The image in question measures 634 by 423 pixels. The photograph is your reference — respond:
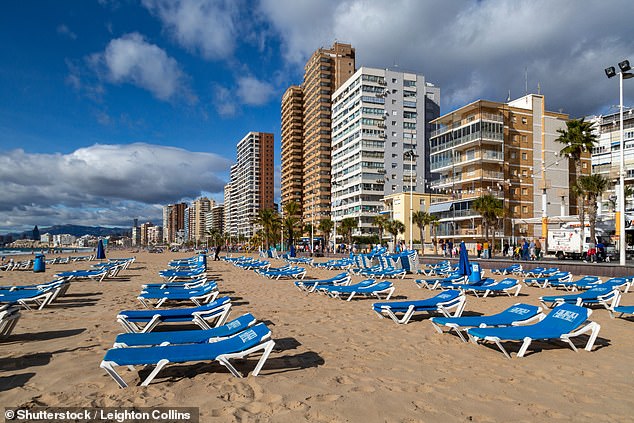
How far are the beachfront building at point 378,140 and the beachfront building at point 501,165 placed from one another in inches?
607

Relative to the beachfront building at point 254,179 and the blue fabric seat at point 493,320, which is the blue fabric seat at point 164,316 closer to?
the blue fabric seat at point 493,320

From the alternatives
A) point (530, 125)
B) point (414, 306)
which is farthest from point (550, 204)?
point (414, 306)

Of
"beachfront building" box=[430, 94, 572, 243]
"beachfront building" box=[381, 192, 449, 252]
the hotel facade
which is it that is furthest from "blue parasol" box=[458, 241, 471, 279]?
"beachfront building" box=[381, 192, 449, 252]

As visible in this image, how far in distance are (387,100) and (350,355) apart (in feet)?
249

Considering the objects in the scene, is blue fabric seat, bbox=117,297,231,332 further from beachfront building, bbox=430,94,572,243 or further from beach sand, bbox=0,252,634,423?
beachfront building, bbox=430,94,572,243

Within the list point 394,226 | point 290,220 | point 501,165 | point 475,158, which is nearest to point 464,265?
point 475,158

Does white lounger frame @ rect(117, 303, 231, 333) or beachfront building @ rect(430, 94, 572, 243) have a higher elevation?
beachfront building @ rect(430, 94, 572, 243)

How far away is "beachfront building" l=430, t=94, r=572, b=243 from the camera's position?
53875 mm

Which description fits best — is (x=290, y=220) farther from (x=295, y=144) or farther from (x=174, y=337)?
(x=174, y=337)

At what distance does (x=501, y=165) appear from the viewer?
55188 millimetres

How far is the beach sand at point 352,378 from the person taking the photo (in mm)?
4023

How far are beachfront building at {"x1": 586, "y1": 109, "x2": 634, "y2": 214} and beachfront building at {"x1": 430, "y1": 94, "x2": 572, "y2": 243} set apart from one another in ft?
13.7

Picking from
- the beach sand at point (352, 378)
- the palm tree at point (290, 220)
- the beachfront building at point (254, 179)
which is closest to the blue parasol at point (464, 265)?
the beach sand at point (352, 378)

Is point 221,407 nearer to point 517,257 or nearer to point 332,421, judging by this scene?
point 332,421
